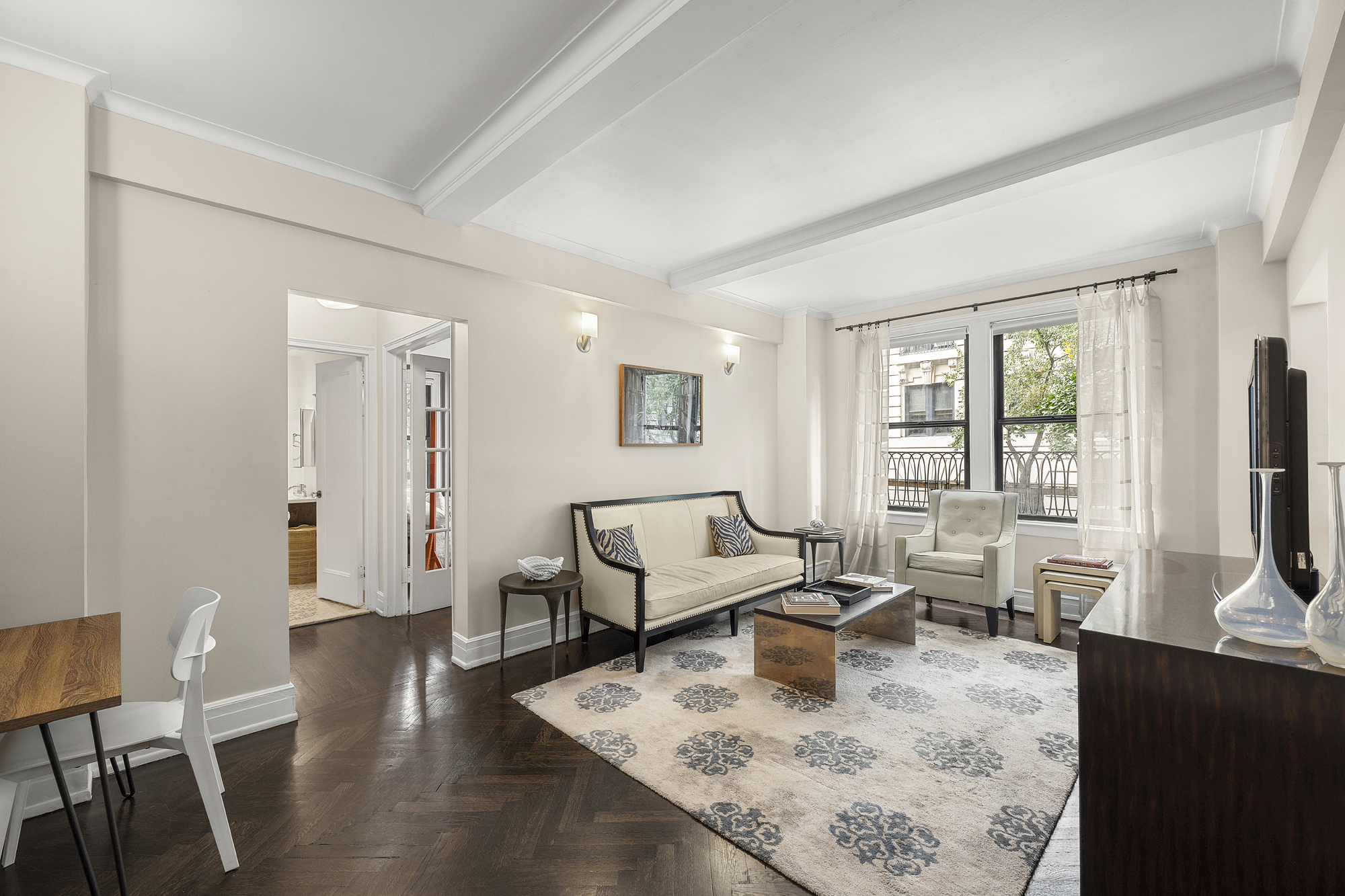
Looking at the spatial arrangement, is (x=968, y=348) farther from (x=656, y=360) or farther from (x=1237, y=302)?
(x=656, y=360)

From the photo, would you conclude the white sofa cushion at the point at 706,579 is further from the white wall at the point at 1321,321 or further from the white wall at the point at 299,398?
the white wall at the point at 299,398

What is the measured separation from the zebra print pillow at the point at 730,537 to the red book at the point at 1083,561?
2093mm

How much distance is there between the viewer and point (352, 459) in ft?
15.4

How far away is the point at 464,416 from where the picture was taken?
3598mm

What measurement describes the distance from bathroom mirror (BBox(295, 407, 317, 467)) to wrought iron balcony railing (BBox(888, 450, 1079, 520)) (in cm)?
624

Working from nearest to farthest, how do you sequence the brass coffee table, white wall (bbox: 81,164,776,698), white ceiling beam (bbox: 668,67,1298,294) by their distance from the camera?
white ceiling beam (bbox: 668,67,1298,294), white wall (bbox: 81,164,776,698), the brass coffee table

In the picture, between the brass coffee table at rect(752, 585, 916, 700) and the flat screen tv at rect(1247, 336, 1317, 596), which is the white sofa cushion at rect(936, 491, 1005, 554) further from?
the flat screen tv at rect(1247, 336, 1317, 596)

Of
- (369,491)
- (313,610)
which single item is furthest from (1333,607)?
(313,610)

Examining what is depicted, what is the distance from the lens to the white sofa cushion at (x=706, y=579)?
3.56 metres

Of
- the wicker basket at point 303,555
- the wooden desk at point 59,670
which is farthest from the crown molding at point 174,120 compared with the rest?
the wicker basket at point 303,555

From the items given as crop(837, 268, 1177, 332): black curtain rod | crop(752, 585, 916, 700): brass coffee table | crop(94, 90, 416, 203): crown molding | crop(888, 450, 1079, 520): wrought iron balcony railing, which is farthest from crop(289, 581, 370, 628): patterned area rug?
crop(837, 268, 1177, 332): black curtain rod

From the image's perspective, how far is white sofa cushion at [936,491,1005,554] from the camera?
466 cm

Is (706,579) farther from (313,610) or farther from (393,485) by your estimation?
(313,610)

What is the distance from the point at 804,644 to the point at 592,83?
8.96 feet
